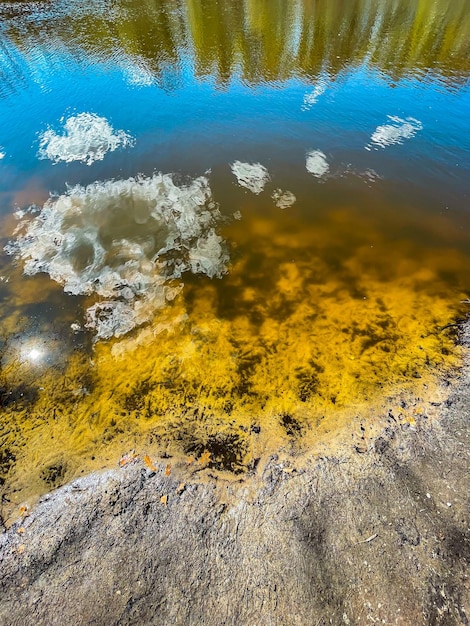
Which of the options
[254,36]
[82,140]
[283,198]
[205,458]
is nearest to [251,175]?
[283,198]

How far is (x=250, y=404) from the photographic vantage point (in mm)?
7133

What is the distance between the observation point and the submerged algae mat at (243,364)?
6.55 meters

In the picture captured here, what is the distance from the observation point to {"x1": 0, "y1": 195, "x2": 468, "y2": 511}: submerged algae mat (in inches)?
258

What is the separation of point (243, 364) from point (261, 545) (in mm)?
3577

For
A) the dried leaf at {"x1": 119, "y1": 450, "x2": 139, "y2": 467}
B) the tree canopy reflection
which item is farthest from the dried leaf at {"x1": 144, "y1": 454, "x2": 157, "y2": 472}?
the tree canopy reflection

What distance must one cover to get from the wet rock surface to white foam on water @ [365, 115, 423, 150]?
12910 mm

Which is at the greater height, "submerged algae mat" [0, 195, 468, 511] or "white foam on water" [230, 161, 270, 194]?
"submerged algae mat" [0, 195, 468, 511]

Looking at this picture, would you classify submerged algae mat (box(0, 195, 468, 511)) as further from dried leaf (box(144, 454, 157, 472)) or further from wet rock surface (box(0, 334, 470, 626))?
wet rock surface (box(0, 334, 470, 626))

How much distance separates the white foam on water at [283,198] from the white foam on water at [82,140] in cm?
718

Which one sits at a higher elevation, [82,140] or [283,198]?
[82,140]

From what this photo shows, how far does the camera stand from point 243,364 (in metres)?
7.81

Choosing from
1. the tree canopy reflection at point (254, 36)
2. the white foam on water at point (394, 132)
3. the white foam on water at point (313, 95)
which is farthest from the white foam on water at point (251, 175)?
the tree canopy reflection at point (254, 36)

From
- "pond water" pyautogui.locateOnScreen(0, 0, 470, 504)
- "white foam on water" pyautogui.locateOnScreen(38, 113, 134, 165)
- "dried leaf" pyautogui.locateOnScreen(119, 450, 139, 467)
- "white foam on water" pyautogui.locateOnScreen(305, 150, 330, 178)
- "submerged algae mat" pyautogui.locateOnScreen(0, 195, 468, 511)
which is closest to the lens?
"dried leaf" pyautogui.locateOnScreen(119, 450, 139, 467)

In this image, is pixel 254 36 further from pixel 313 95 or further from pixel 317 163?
pixel 317 163
